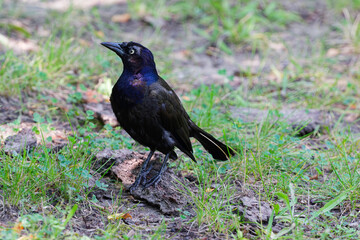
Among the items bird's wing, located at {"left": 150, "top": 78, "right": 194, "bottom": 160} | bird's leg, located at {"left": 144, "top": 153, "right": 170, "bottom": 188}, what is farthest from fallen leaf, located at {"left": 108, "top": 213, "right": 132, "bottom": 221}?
bird's wing, located at {"left": 150, "top": 78, "right": 194, "bottom": 160}

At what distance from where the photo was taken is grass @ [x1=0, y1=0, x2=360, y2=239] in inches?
122

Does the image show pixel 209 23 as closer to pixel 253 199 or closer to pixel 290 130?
pixel 290 130

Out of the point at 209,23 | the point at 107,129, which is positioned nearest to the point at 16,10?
the point at 209,23

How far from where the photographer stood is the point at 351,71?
635 cm

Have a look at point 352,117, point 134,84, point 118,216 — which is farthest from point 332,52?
point 118,216

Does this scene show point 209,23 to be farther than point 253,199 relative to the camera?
Yes

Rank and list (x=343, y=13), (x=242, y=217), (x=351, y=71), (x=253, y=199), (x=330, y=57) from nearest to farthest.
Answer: (x=242, y=217)
(x=253, y=199)
(x=351, y=71)
(x=330, y=57)
(x=343, y=13)

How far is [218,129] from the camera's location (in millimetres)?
4586

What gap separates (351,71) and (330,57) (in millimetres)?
502

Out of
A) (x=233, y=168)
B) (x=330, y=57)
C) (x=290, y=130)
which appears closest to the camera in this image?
(x=233, y=168)

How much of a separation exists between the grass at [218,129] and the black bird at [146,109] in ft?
1.05

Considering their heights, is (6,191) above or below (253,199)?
above

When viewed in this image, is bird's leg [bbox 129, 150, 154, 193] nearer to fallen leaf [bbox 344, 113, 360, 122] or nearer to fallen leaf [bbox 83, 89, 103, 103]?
fallen leaf [bbox 83, 89, 103, 103]

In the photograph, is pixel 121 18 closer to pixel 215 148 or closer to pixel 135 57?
pixel 135 57
